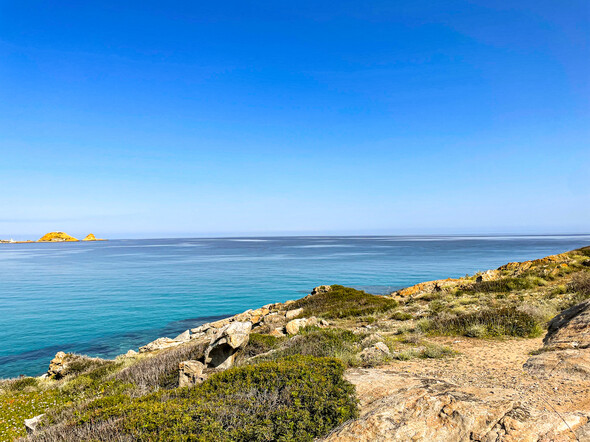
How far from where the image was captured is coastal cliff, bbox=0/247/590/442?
4469 millimetres

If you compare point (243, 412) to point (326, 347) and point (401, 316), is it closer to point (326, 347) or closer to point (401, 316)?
point (326, 347)

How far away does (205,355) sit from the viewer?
11336mm

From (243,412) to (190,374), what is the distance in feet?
15.6

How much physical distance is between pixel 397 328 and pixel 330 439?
9955mm

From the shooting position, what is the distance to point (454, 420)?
14.3ft

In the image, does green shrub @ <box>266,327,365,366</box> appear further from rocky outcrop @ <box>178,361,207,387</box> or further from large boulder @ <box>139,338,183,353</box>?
large boulder @ <box>139,338,183,353</box>

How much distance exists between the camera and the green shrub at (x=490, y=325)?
10.9m

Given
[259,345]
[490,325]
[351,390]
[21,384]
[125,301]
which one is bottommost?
[125,301]

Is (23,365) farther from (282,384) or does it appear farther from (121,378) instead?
(282,384)

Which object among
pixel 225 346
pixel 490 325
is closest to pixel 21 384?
pixel 225 346

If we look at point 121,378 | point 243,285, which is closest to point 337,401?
point 121,378

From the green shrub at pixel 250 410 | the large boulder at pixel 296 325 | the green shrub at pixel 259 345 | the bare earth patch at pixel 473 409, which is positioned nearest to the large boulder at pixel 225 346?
the green shrub at pixel 259 345

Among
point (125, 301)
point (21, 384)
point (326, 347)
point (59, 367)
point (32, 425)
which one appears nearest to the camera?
point (32, 425)

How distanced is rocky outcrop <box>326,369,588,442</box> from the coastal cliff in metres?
0.02
